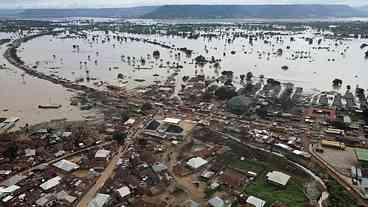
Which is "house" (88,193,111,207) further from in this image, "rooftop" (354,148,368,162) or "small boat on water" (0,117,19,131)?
"rooftop" (354,148,368,162)

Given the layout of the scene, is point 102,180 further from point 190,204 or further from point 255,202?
point 255,202

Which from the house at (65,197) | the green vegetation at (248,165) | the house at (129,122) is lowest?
the house at (65,197)

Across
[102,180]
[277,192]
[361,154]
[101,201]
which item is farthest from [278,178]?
[102,180]

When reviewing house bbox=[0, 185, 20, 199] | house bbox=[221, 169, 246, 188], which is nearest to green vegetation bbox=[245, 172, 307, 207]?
house bbox=[221, 169, 246, 188]

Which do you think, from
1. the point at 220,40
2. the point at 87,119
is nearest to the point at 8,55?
the point at 87,119

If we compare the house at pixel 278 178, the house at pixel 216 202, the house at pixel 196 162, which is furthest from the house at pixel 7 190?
the house at pixel 278 178

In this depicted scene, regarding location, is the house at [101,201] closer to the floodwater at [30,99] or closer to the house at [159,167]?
the house at [159,167]
